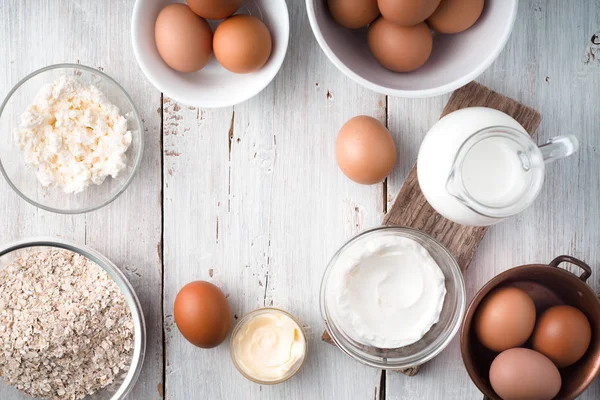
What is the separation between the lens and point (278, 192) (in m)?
1.20

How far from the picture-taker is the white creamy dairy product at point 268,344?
1152 millimetres

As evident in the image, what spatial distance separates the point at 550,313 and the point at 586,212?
0.82ft

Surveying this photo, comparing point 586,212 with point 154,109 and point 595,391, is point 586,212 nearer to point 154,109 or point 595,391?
point 595,391

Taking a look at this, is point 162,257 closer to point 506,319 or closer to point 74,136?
point 74,136

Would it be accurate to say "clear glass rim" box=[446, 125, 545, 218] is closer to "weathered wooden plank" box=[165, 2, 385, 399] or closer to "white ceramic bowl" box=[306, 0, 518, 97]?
"white ceramic bowl" box=[306, 0, 518, 97]

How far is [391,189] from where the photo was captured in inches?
46.7

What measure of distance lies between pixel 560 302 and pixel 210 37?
818mm

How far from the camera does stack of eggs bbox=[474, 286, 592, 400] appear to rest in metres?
1.01

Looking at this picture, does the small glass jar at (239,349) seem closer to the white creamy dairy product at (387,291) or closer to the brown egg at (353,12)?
the white creamy dairy product at (387,291)

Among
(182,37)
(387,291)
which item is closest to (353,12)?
(182,37)

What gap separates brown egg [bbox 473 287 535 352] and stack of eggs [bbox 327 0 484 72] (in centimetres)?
43

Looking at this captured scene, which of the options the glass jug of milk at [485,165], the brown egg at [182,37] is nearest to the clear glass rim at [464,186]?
the glass jug of milk at [485,165]

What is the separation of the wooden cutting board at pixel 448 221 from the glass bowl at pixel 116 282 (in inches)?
20.0

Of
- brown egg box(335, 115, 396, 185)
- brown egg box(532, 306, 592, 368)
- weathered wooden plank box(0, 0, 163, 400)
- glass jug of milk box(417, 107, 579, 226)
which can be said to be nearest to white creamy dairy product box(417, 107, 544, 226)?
glass jug of milk box(417, 107, 579, 226)
